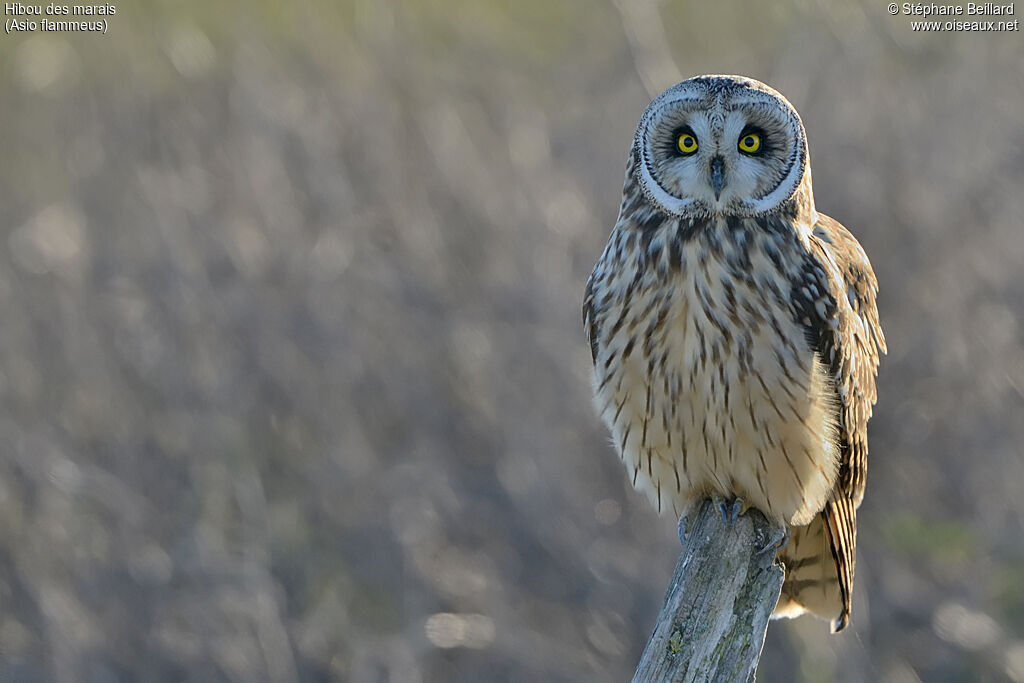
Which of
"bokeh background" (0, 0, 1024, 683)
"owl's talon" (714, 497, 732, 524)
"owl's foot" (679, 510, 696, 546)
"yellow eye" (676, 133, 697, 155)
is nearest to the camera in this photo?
"owl's talon" (714, 497, 732, 524)

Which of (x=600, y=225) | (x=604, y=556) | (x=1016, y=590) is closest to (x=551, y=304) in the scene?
(x=600, y=225)

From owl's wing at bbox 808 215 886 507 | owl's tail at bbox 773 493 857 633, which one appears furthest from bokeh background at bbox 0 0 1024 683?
owl's wing at bbox 808 215 886 507

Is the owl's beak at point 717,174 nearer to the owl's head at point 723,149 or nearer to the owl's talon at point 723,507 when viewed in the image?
the owl's head at point 723,149

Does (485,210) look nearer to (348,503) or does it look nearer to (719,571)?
(348,503)

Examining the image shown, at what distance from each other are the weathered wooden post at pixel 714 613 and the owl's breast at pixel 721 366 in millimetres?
468

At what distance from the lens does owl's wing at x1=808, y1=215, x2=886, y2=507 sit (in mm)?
3070

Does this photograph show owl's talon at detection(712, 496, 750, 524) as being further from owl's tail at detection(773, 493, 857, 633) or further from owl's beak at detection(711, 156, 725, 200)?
owl's beak at detection(711, 156, 725, 200)

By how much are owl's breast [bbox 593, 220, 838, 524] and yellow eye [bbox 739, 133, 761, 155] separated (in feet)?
0.58

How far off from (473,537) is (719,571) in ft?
9.43

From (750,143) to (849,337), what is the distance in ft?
1.81

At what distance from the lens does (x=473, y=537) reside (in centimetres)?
521

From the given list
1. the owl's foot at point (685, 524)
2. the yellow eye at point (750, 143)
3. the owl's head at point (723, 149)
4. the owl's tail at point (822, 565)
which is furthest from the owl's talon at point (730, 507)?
the yellow eye at point (750, 143)

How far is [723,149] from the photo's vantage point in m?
2.93

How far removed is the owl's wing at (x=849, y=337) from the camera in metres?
3.07
